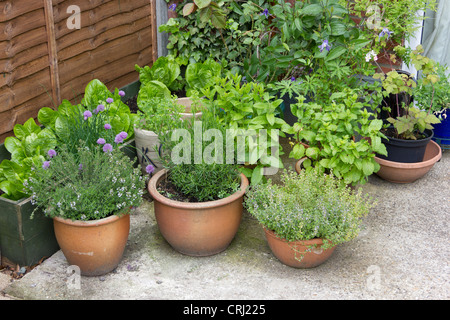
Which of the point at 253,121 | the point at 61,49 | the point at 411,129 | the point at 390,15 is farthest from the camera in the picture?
the point at 390,15

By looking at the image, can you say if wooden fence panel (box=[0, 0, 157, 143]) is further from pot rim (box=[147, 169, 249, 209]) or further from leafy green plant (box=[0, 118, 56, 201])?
pot rim (box=[147, 169, 249, 209])

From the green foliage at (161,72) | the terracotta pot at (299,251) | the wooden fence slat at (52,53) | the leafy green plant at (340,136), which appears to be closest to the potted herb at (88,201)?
the wooden fence slat at (52,53)

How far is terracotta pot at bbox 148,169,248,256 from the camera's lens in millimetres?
3383

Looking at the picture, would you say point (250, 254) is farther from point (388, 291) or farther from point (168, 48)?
point (168, 48)

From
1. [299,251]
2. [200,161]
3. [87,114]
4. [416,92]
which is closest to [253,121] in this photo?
[200,161]

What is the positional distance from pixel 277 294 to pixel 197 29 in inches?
96.4

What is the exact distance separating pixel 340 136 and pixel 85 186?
1.66 metres

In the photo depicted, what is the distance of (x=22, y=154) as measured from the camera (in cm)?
356

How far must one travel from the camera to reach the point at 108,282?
10.9ft

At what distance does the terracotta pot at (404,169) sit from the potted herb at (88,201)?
1976 millimetres

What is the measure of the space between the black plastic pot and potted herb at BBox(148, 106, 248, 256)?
1.39 meters

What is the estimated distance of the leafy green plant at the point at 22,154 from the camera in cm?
339

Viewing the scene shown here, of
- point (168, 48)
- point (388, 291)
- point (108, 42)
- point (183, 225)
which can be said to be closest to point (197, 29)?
point (168, 48)

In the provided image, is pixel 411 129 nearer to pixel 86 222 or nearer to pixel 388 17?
pixel 388 17
